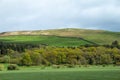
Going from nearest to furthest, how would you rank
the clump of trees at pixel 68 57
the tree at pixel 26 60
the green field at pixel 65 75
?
1. the green field at pixel 65 75
2. the tree at pixel 26 60
3. the clump of trees at pixel 68 57

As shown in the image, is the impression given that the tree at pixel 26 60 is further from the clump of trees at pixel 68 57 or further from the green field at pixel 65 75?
the green field at pixel 65 75

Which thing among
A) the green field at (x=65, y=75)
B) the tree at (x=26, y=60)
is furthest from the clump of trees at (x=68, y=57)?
the green field at (x=65, y=75)

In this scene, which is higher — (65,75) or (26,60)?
(65,75)

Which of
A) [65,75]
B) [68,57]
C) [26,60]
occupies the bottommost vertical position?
[68,57]

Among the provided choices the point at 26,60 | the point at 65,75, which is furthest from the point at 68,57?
the point at 65,75

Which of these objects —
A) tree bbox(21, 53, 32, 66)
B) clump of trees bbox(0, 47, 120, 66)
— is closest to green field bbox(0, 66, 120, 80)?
tree bbox(21, 53, 32, 66)

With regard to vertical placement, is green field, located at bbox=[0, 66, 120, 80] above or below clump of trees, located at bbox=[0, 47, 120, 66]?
above

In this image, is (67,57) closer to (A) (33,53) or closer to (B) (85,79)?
(A) (33,53)

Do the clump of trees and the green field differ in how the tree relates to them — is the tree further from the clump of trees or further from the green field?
the green field

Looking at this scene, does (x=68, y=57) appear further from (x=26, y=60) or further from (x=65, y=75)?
(x=65, y=75)

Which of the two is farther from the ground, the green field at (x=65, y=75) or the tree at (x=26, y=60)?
the green field at (x=65, y=75)

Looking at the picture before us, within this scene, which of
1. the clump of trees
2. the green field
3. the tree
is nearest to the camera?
the green field

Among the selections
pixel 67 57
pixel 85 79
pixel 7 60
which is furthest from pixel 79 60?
pixel 85 79

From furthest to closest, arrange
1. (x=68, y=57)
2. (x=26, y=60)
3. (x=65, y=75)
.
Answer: (x=68, y=57) → (x=26, y=60) → (x=65, y=75)
